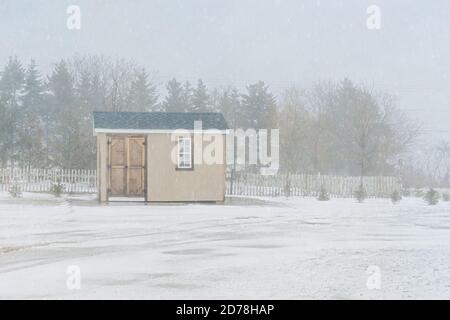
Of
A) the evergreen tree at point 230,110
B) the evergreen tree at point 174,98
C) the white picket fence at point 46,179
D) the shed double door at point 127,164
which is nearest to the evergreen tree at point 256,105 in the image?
the evergreen tree at point 230,110

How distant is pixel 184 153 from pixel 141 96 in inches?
1537

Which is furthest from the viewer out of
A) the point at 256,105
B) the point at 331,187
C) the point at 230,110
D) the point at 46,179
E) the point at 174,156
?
the point at 230,110

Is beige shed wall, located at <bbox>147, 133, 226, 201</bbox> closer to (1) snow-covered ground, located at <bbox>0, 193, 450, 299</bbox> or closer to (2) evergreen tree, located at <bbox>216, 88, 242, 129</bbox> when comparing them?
(1) snow-covered ground, located at <bbox>0, 193, 450, 299</bbox>

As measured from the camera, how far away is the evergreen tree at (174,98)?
6294cm

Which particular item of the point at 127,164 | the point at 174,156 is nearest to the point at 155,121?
the point at 174,156

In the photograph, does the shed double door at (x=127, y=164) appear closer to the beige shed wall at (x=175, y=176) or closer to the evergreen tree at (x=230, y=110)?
the beige shed wall at (x=175, y=176)

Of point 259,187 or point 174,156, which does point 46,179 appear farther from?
point 259,187

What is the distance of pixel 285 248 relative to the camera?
1374cm

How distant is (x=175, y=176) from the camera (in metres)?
26.0

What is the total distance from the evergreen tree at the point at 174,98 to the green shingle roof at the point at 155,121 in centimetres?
3523

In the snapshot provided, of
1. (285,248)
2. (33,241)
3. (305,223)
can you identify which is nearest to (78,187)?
Answer: (305,223)
